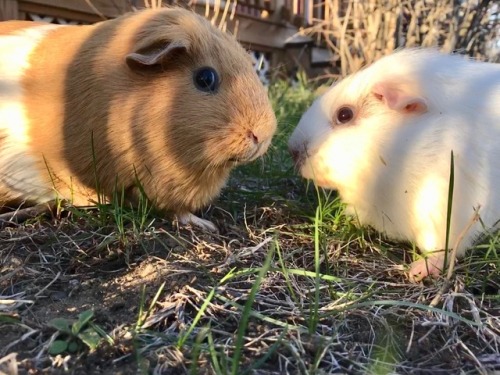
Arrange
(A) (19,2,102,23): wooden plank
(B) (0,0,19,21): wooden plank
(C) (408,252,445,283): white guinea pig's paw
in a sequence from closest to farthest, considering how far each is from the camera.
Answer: (C) (408,252,445,283): white guinea pig's paw < (B) (0,0,19,21): wooden plank < (A) (19,2,102,23): wooden plank

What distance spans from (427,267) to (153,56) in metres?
1.16

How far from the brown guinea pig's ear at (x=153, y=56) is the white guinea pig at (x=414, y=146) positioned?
658 mm

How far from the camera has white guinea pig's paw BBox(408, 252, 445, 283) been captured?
1.67 metres

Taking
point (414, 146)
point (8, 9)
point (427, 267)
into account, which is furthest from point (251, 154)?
point (8, 9)

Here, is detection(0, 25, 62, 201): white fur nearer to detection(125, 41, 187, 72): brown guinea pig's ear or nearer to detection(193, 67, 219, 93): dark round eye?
detection(125, 41, 187, 72): brown guinea pig's ear

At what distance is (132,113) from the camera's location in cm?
177

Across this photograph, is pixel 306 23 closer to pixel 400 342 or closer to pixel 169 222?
pixel 169 222

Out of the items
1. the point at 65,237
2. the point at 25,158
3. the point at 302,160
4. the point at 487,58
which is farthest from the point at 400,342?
the point at 487,58

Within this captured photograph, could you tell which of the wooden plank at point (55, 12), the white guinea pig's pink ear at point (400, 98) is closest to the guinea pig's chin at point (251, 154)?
the white guinea pig's pink ear at point (400, 98)

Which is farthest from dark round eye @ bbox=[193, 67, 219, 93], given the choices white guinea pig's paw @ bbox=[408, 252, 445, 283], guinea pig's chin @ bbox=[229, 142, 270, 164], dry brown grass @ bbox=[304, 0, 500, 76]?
dry brown grass @ bbox=[304, 0, 500, 76]

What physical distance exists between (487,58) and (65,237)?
4.62 meters

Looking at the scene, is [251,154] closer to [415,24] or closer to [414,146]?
[414,146]

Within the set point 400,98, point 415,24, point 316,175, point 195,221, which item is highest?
point 415,24

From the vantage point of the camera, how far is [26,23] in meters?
2.19
